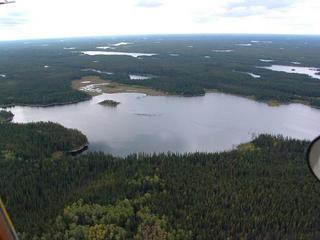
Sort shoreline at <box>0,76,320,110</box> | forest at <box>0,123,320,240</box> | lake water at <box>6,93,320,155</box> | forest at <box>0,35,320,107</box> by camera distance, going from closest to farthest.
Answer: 1. forest at <box>0,123,320,240</box>
2. lake water at <box>6,93,320,155</box>
3. shoreline at <box>0,76,320,110</box>
4. forest at <box>0,35,320,107</box>

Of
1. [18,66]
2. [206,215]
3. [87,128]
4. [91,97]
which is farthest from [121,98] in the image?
[18,66]

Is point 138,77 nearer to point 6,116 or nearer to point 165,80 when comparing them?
point 165,80

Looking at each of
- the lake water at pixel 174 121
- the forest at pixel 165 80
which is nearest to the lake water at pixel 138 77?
the forest at pixel 165 80

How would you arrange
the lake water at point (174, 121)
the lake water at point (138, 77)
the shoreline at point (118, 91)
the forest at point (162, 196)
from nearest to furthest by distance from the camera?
1. the forest at point (162, 196)
2. the lake water at point (174, 121)
3. the shoreline at point (118, 91)
4. the lake water at point (138, 77)

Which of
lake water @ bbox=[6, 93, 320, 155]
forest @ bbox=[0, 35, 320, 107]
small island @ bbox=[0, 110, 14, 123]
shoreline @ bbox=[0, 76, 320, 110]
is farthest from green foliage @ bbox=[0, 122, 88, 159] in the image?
forest @ bbox=[0, 35, 320, 107]

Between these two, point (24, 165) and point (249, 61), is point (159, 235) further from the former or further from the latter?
point (249, 61)

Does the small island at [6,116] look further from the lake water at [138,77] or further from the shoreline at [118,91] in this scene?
the lake water at [138,77]

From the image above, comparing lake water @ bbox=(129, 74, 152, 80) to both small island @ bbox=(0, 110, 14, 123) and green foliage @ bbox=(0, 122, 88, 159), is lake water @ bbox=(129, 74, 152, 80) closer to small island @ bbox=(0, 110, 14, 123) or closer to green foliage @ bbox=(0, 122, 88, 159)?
small island @ bbox=(0, 110, 14, 123)
